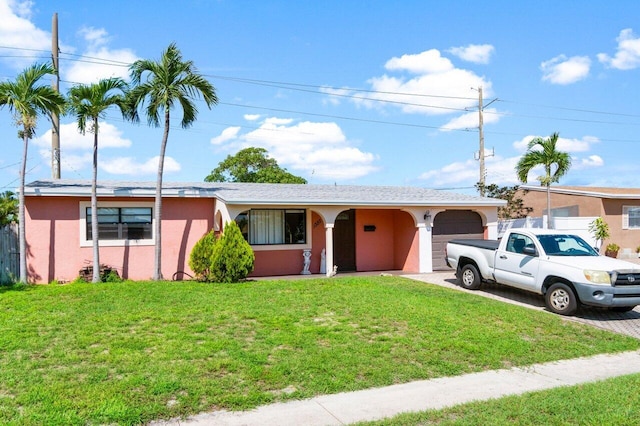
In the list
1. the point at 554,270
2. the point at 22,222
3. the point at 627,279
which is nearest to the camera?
the point at 627,279

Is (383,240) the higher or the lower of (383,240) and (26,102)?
the lower

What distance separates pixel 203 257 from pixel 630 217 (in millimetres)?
20291

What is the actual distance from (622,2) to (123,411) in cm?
1440

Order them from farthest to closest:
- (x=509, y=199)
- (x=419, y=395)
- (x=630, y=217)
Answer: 1. (x=509, y=199)
2. (x=630, y=217)
3. (x=419, y=395)

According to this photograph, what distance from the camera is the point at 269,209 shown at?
51.2ft

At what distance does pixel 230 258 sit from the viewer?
12797 millimetres

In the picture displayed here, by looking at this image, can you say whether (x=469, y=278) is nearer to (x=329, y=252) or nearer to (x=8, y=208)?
(x=329, y=252)

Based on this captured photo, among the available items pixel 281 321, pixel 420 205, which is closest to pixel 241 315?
pixel 281 321

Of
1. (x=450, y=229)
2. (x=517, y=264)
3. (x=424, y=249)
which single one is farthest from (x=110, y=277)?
(x=450, y=229)

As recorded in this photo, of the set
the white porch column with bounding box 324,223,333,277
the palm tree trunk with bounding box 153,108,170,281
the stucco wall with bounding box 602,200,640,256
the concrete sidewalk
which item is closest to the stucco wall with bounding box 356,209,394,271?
the white porch column with bounding box 324,223,333,277

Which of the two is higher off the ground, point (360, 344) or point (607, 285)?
point (607, 285)

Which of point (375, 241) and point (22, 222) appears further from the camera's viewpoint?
point (375, 241)

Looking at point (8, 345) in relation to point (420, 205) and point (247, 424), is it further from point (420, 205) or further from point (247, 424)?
point (420, 205)

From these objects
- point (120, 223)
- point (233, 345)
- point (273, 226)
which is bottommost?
point (233, 345)
